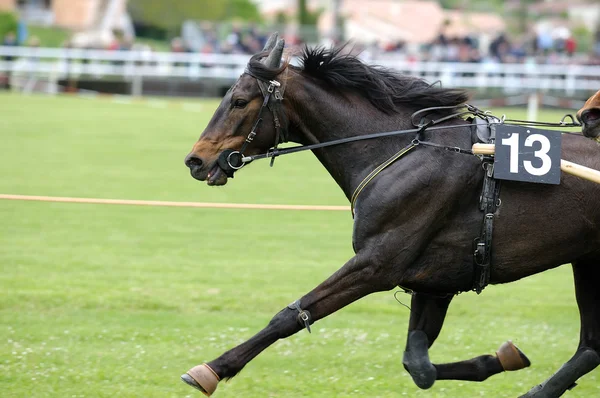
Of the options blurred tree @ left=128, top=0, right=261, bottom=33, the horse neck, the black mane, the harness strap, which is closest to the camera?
the harness strap

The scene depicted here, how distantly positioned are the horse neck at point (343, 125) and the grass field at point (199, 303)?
167 cm

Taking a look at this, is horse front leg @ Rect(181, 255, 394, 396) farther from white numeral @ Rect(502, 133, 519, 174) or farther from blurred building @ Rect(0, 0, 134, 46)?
blurred building @ Rect(0, 0, 134, 46)

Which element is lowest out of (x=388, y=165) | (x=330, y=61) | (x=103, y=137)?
(x=103, y=137)

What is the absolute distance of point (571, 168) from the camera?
5.45 metres

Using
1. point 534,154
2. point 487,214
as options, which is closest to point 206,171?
point 487,214

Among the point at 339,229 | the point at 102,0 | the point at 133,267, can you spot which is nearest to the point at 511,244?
the point at 133,267

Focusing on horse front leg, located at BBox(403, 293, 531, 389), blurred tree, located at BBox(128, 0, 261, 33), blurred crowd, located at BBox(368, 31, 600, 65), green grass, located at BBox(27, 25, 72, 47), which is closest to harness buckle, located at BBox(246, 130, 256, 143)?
horse front leg, located at BBox(403, 293, 531, 389)

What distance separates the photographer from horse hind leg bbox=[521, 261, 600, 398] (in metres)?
6.04

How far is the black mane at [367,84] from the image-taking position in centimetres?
602

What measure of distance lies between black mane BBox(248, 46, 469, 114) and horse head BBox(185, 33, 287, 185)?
0.27 meters

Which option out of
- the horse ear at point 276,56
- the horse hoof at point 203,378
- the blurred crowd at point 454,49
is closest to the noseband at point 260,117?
the horse ear at point 276,56

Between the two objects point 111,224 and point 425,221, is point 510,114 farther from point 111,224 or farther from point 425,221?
point 425,221

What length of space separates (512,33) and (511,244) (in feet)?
248

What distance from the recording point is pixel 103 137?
925 inches
